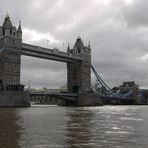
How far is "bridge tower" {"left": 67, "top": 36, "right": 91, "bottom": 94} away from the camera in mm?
143125

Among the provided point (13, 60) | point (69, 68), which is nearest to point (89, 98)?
point (69, 68)

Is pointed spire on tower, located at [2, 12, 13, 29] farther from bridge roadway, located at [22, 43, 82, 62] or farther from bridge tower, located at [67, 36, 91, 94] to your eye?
bridge tower, located at [67, 36, 91, 94]

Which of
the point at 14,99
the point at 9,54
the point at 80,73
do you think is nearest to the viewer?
the point at 14,99

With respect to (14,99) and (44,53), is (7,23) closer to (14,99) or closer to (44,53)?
(44,53)

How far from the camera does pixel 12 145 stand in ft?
68.1

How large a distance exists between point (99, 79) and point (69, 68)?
1553 centimetres

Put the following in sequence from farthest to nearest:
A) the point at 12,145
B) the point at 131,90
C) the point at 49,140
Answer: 1. the point at 131,90
2. the point at 49,140
3. the point at 12,145

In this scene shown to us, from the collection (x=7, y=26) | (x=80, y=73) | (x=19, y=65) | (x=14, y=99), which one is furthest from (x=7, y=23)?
(x=80, y=73)

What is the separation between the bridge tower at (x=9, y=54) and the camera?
108500 mm

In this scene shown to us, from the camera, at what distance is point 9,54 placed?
111 meters

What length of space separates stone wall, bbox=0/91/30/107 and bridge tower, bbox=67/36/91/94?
48.2 m

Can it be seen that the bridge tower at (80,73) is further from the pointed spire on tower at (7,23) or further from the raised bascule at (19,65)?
the pointed spire on tower at (7,23)

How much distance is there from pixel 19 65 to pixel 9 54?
490cm

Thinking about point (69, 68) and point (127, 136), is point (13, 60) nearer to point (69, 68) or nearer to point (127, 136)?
point (69, 68)
